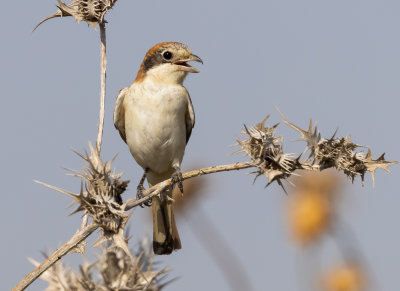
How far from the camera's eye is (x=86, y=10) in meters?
6.36

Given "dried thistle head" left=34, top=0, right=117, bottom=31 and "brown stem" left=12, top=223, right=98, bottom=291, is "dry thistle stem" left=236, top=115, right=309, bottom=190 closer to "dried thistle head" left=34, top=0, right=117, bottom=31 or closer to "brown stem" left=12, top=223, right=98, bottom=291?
"brown stem" left=12, top=223, right=98, bottom=291

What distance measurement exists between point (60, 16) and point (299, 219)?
3.83 m

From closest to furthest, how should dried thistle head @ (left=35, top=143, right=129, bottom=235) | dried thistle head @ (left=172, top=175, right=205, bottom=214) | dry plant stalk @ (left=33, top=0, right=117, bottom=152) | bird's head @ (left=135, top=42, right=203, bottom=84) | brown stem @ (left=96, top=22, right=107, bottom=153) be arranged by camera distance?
1. dried thistle head @ (left=35, top=143, right=129, bottom=235)
2. brown stem @ (left=96, top=22, right=107, bottom=153)
3. dry plant stalk @ (left=33, top=0, right=117, bottom=152)
4. bird's head @ (left=135, top=42, right=203, bottom=84)
5. dried thistle head @ (left=172, top=175, right=205, bottom=214)

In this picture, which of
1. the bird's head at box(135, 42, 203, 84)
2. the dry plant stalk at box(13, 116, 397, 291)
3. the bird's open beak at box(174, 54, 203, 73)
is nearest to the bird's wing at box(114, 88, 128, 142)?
the bird's head at box(135, 42, 203, 84)

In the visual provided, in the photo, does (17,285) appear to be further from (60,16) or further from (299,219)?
(299,219)

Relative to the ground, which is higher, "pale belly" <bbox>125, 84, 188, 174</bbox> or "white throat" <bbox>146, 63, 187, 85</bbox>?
"white throat" <bbox>146, 63, 187, 85</bbox>

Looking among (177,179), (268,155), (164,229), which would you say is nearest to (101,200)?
(268,155)

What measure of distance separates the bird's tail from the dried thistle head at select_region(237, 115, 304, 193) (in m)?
3.73

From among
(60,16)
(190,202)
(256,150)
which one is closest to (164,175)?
(190,202)

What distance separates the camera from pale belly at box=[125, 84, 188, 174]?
8.50 m

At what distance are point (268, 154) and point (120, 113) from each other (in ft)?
14.6

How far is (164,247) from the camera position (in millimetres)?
8953

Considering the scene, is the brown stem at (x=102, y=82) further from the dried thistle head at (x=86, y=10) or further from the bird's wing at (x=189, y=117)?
the bird's wing at (x=189, y=117)

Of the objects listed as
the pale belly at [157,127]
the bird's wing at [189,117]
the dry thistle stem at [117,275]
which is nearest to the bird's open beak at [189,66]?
the pale belly at [157,127]
